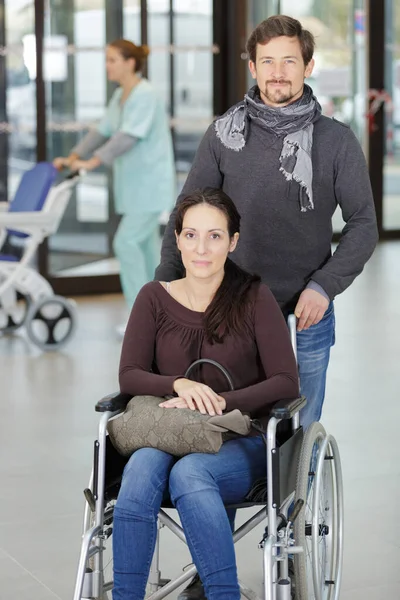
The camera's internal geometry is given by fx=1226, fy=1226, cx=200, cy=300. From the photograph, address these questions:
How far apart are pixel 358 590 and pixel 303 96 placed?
1.20m

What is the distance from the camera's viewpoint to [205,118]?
27.9ft

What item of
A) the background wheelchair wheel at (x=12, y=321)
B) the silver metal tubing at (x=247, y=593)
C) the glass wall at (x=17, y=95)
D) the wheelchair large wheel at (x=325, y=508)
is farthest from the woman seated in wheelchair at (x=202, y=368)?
the glass wall at (x=17, y=95)

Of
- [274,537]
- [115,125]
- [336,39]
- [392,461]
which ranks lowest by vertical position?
[392,461]

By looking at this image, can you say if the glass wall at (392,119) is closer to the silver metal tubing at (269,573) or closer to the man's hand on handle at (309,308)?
the man's hand on handle at (309,308)

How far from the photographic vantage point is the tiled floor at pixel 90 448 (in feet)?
10.3

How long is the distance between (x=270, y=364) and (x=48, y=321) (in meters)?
3.58

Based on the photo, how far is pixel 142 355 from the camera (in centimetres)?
264

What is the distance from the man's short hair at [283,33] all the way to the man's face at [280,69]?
11 millimetres

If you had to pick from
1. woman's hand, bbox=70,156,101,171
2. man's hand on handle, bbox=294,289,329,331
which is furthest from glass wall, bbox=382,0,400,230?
man's hand on handle, bbox=294,289,329,331

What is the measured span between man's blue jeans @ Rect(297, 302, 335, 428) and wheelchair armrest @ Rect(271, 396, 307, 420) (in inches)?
13.1

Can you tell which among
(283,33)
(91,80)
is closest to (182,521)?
(283,33)

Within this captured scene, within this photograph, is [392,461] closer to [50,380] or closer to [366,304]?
[50,380]

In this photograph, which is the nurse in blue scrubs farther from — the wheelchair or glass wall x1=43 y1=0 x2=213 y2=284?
the wheelchair

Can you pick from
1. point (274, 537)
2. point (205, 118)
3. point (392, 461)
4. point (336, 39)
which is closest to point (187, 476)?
point (274, 537)
